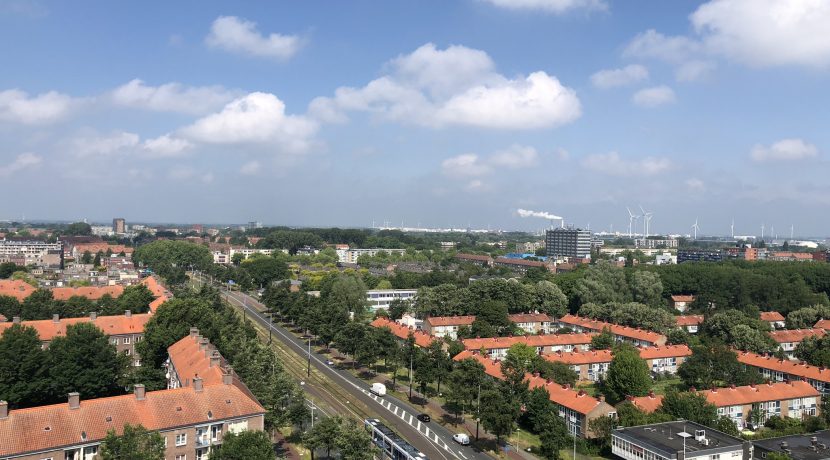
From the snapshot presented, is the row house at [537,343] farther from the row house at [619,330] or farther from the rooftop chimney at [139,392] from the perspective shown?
→ the rooftop chimney at [139,392]

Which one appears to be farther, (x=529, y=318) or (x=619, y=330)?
(x=529, y=318)

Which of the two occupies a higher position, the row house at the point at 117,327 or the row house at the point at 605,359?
the row house at the point at 117,327

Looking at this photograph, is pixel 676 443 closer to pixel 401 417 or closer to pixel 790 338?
pixel 401 417

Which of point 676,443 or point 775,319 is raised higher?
point 775,319

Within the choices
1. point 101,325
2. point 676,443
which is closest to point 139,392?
point 101,325

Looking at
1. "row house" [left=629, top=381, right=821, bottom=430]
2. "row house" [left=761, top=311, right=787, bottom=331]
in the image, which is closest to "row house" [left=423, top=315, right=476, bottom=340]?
"row house" [left=629, top=381, right=821, bottom=430]

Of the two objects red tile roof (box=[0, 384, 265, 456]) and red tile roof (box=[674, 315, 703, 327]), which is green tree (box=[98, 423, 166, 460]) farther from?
red tile roof (box=[674, 315, 703, 327])

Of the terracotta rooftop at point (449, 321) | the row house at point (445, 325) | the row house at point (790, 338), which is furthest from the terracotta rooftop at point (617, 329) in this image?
the row house at point (445, 325)
